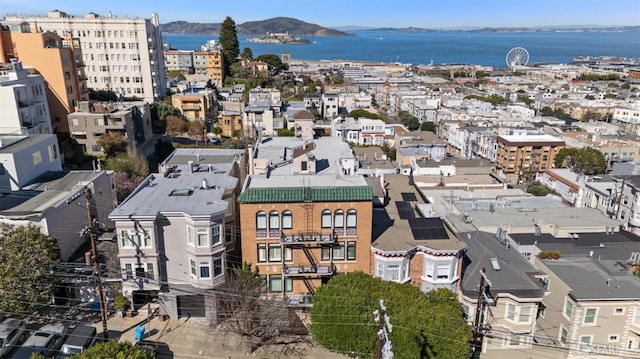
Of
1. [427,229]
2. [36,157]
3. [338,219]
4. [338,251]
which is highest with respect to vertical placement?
[36,157]

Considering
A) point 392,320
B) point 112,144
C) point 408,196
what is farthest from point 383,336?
point 112,144

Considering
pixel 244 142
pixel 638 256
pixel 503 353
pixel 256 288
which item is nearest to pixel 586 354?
pixel 503 353

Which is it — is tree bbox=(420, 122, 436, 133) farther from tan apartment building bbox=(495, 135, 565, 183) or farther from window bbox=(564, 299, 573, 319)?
window bbox=(564, 299, 573, 319)

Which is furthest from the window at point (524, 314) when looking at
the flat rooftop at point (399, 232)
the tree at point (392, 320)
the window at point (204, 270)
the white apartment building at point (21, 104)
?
the white apartment building at point (21, 104)

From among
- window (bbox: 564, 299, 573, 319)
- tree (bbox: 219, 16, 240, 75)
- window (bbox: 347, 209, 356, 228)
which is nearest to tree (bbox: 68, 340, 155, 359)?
window (bbox: 347, 209, 356, 228)

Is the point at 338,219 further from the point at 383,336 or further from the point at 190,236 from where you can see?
the point at 383,336

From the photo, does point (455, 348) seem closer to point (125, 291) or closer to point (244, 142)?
point (125, 291)
